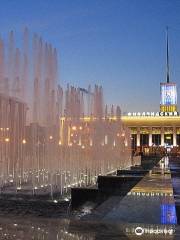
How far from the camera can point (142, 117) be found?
80250 mm

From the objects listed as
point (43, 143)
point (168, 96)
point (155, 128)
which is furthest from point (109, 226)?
point (168, 96)

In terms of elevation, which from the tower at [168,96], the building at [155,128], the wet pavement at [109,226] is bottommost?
the wet pavement at [109,226]

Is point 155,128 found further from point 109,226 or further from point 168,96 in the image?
point 109,226

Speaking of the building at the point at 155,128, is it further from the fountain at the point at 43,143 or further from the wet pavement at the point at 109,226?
the wet pavement at the point at 109,226

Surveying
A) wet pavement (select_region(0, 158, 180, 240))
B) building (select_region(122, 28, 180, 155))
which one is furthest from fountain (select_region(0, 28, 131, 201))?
building (select_region(122, 28, 180, 155))

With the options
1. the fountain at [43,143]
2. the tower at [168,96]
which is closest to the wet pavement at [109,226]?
the fountain at [43,143]

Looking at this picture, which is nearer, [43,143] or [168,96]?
[43,143]

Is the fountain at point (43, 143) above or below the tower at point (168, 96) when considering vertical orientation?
below

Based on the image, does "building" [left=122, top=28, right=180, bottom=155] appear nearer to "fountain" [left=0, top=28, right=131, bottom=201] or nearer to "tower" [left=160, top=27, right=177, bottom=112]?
"tower" [left=160, top=27, right=177, bottom=112]

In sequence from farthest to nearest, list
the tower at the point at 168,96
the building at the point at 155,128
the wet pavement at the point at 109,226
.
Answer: the tower at the point at 168,96 → the building at the point at 155,128 → the wet pavement at the point at 109,226

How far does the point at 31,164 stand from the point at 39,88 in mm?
2364

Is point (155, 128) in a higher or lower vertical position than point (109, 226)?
higher

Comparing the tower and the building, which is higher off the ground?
the tower

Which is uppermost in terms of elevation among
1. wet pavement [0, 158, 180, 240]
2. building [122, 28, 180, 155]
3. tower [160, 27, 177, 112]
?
tower [160, 27, 177, 112]
